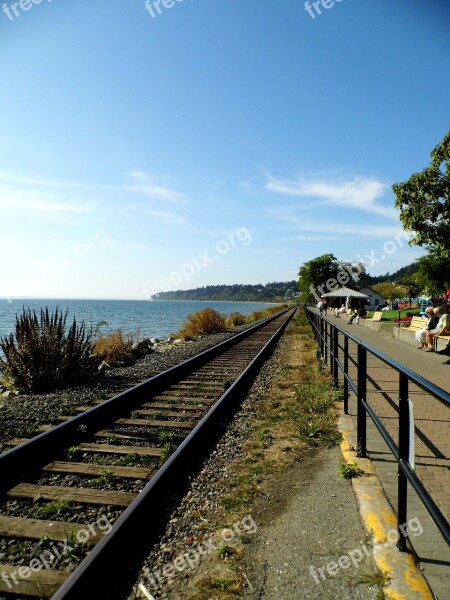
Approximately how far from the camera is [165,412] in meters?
6.10

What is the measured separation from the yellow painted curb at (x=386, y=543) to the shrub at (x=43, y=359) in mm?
6276

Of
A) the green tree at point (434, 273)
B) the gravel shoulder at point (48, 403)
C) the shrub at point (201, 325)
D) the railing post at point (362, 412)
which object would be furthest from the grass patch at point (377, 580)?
the green tree at point (434, 273)

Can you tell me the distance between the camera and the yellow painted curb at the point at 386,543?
218 cm

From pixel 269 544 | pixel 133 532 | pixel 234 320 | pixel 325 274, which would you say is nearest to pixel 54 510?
pixel 133 532

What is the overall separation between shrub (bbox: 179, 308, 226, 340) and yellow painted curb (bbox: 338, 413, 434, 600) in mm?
17807

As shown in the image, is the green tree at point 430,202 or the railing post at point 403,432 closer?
the railing post at point 403,432

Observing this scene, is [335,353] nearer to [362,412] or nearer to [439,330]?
[362,412]

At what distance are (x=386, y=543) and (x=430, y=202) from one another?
15.3 meters

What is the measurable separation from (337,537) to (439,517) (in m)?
1.07

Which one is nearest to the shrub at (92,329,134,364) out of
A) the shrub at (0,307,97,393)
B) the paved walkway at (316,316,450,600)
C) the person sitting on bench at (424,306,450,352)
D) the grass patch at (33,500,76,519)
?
the shrub at (0,307,97,393)

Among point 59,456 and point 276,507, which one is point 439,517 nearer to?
point 276,507

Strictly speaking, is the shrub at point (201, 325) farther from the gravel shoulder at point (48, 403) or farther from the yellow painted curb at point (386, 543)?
the yellow painted curb at point (386, 543)

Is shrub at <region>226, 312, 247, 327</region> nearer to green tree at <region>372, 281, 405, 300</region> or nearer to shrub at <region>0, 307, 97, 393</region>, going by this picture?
shrub at <region>0, 307, 97, 393</region>

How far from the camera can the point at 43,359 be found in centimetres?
823
